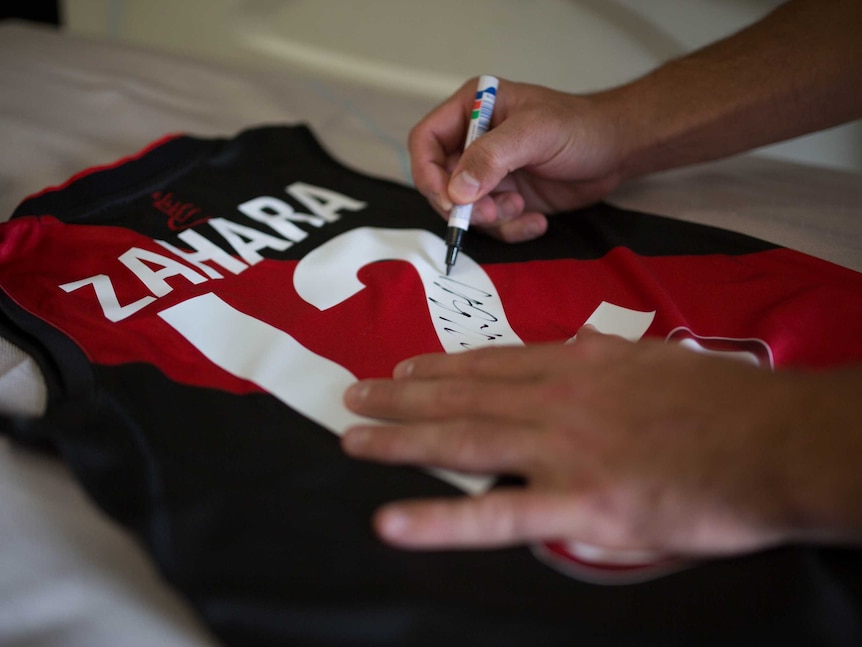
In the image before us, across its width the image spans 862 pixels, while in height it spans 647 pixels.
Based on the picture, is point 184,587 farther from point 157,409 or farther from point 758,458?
point 758,458

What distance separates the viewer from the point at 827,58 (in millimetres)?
808

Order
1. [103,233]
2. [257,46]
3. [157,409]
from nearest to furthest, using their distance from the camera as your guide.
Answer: [157,409]
[103,233]
[257,46]

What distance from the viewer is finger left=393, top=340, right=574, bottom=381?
0.49 m

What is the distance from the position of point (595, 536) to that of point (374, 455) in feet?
0.53

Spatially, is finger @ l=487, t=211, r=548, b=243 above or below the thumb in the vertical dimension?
below

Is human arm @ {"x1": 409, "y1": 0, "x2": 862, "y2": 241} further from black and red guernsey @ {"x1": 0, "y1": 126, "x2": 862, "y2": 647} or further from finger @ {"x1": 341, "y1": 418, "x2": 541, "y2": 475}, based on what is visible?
finger @ {"x1": 341, "y1": 418, "x2": 541, "y2": 475}

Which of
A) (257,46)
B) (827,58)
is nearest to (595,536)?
(827,58)

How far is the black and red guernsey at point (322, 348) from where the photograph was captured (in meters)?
0.38

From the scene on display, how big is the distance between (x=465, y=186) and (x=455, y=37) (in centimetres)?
105

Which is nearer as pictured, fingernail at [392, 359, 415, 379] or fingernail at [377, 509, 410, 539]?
fingernail at [377, 509, 410, 539]

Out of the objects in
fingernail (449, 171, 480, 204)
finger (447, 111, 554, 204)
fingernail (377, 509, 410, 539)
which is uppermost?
finger (447, 111, 554, 204)

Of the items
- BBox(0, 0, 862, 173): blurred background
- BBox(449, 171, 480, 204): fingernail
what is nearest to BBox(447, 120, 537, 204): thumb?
BBox(449, 171, 480, 204): fingernail

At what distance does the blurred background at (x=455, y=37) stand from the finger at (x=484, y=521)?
4.37ft

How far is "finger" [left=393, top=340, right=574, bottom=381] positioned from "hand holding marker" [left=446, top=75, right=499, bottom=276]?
9.6 inches
